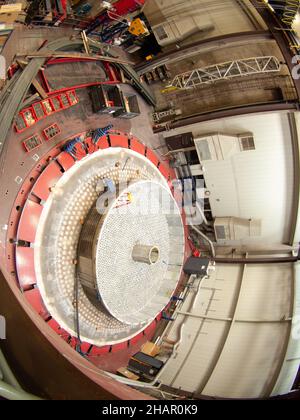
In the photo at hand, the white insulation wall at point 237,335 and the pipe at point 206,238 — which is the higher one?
the pipe at point 206,238

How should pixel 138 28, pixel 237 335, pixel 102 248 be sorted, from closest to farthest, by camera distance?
pixel 102 248 → pixel 237 335 → pixel 138 28

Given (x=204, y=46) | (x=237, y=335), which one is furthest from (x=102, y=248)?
(x=204, y=46)

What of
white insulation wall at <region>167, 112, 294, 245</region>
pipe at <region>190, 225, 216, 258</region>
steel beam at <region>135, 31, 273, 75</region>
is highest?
steel beam at <region>135, 31, 273, 75</region>

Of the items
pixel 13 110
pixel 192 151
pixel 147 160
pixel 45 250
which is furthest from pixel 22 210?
pixel 192 151

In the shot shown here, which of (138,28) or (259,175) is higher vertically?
(138,28)

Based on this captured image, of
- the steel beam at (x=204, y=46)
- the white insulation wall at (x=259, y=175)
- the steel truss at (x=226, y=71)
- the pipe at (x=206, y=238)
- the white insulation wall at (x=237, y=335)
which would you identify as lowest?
the white insulation wall at (x=237, y=335)

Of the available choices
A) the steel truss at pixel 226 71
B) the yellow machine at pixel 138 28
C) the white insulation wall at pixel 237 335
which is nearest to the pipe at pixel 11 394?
the white insulation wall at pixel 237 335

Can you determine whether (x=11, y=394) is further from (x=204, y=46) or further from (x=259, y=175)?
(x=204, y=46)

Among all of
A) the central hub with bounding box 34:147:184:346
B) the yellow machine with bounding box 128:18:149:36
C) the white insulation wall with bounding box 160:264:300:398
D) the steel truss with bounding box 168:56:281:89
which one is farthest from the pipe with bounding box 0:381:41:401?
the yellow machine with bounding box 128:18:149:36

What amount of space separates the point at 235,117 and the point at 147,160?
1462mm

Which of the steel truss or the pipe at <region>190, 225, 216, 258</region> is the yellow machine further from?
the pipe at <region>190, 225, 216, 258</region>

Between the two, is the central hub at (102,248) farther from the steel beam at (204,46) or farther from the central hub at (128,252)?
the steel beam at (204,46)

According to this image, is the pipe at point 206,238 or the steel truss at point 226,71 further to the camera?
the pipe at point 206,238

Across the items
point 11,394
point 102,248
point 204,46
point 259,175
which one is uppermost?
point 204,46
